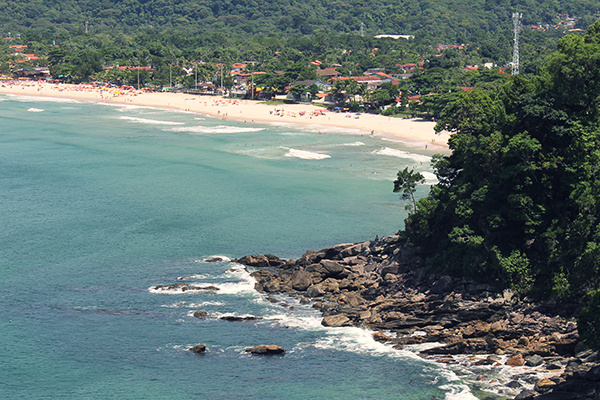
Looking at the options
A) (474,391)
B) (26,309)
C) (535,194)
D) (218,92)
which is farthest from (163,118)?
(474,391)

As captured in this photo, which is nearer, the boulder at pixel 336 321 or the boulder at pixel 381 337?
the boulder at pixel 381 337

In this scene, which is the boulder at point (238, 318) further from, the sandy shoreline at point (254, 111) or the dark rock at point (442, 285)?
the sandy shoreline at point (254, 111)

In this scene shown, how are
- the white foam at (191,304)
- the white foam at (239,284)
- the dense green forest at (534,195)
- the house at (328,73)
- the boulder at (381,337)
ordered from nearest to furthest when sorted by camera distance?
the boulder at (381,337)
the dense green forest at (534,195)
the white foam at (191,304)
the white foam at (239,284)
the house at (328,73)

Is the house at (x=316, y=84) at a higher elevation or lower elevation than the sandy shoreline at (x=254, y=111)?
higher

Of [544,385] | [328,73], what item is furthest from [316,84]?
[544,385]

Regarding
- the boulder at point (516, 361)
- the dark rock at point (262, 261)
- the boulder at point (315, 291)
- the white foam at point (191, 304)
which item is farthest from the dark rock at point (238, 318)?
the boulder at point (516, 361)

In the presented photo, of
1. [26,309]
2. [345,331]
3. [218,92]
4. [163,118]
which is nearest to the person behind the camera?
[345,331]

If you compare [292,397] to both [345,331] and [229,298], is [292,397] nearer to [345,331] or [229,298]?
[345,331]
